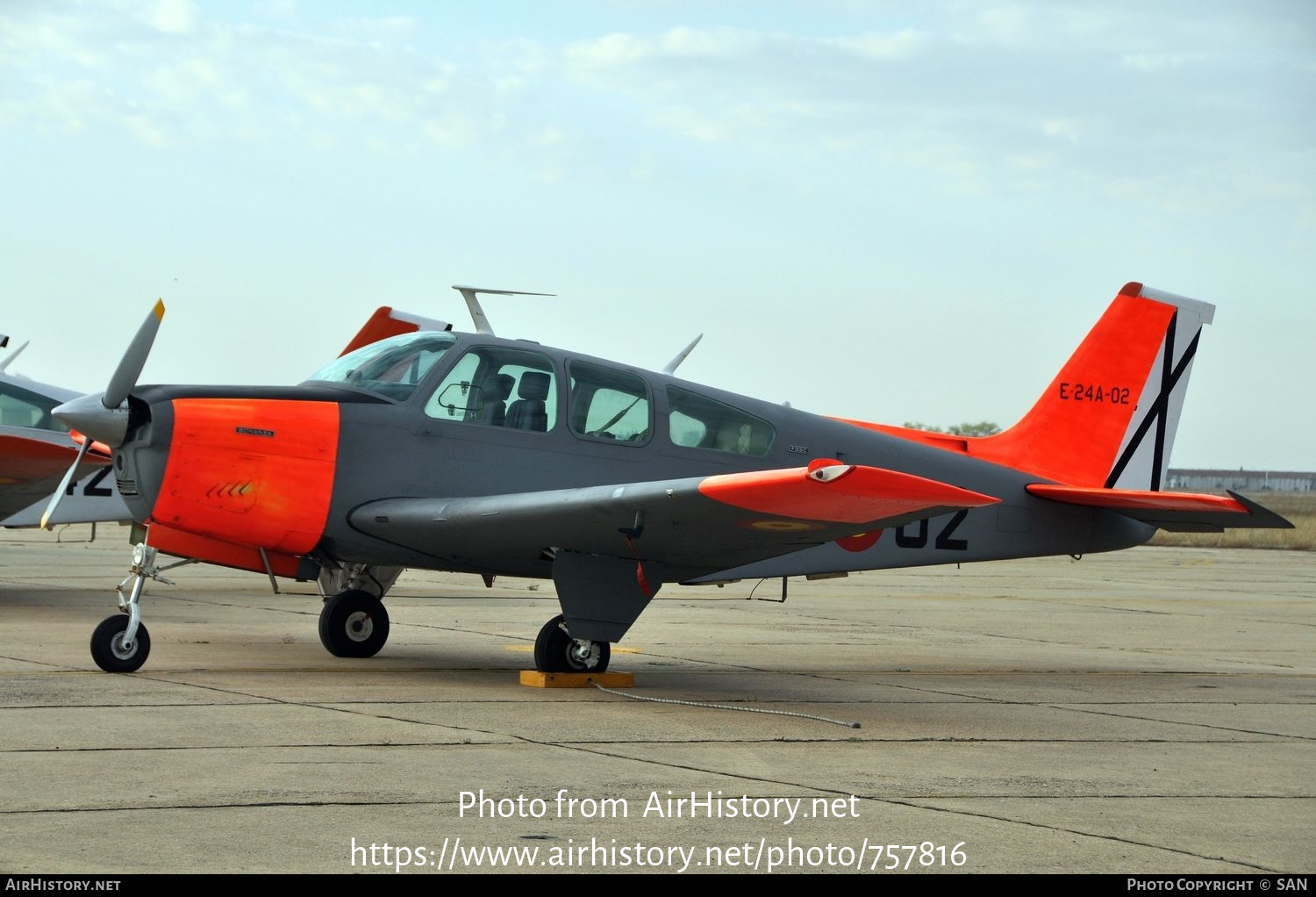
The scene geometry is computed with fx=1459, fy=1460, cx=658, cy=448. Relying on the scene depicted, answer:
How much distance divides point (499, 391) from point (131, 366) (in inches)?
92.5

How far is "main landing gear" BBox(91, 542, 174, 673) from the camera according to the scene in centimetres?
888

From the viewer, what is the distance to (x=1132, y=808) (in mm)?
5719

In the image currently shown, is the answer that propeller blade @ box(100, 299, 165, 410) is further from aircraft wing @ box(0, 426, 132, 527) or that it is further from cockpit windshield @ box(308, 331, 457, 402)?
aircraft wing @ box(0, 426, 132, 527)

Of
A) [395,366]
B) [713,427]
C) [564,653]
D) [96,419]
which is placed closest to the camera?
[96,419]

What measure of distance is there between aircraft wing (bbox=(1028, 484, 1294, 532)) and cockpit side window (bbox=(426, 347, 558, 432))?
13.7 feet

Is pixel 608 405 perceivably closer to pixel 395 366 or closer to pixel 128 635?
pixel 395 366

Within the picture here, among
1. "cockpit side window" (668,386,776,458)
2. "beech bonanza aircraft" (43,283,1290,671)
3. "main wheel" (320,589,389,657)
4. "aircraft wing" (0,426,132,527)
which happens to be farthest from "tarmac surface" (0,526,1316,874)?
"cockpit side window" (668,386,776,458)

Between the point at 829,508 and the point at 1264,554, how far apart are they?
33.7m

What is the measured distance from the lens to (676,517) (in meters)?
8.34

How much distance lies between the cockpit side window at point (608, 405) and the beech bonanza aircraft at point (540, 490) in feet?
0.04

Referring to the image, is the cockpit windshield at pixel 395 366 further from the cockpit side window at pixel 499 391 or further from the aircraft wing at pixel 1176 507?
the aircraft wing at pixel 1176 507

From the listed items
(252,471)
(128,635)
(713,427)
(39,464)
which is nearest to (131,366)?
(252,471)

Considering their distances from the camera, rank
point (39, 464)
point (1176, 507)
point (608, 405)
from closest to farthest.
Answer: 1. point (608, 405)
2. point (1176, 507)
3. point (39, 464)
